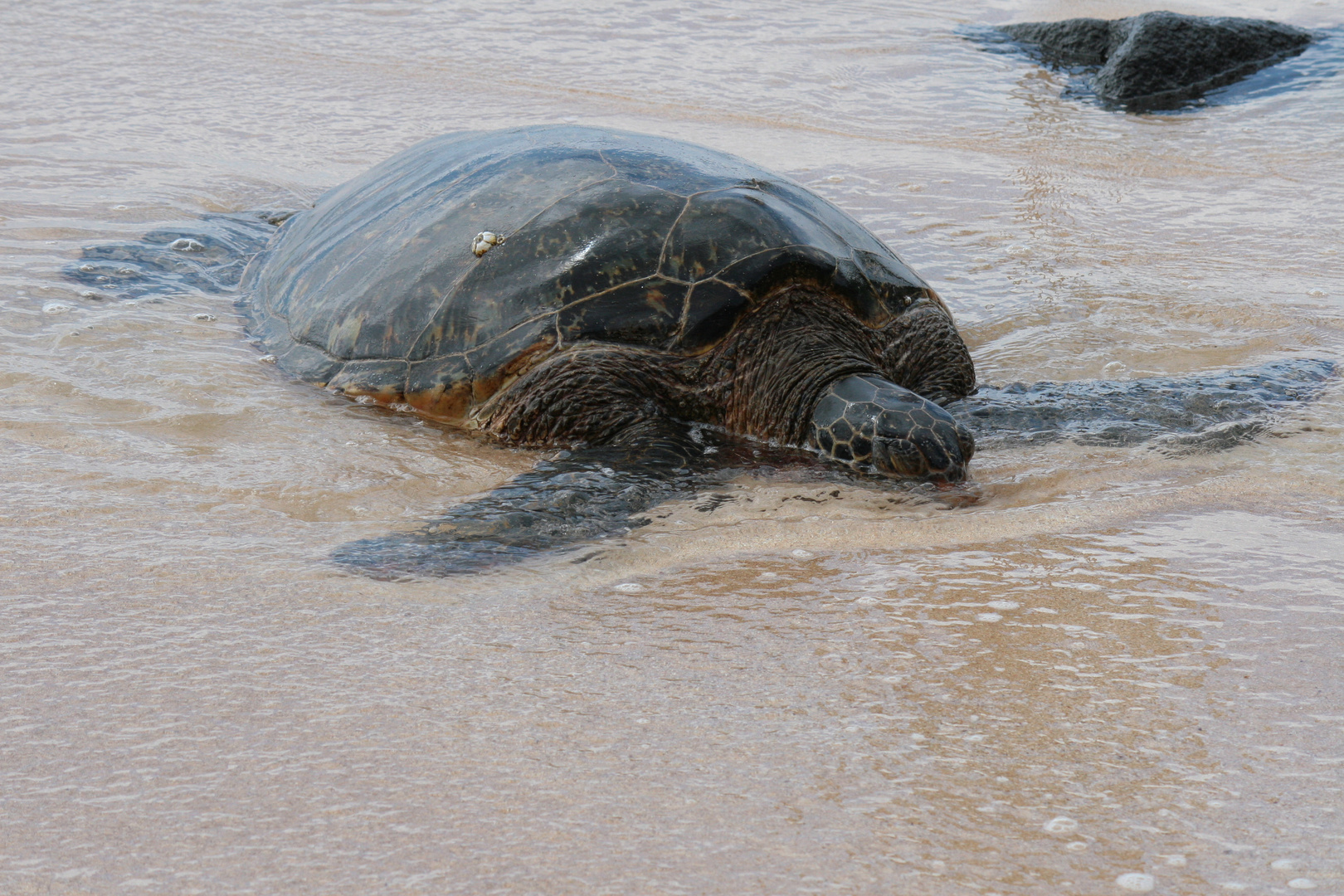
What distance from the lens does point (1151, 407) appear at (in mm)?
3717

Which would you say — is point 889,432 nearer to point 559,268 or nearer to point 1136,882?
point 559,268

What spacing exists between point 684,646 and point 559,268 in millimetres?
1709

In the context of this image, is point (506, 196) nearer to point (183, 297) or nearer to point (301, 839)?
point (183, 297)

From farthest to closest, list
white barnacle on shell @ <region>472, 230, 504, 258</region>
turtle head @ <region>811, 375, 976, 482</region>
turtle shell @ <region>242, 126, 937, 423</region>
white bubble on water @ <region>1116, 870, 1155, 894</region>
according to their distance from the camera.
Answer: white barnacle on shell @ <region>472, 230, 504, 258</region> < turtle shell @ <region>242, 126, 937, 423</region> < turtle head @ <region>811, 375, 976, 482</region> < white bubble on water @ <region>1116, 870, 1155, 894</region>

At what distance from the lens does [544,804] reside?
1818 mm

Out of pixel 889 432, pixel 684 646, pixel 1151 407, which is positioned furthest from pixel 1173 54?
pixel 684 646

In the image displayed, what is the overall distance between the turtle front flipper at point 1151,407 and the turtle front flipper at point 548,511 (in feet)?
3.29

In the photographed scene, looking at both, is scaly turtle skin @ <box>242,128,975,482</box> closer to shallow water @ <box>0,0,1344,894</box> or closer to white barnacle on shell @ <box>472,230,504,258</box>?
white barnacle on shell @ <box>472,230,504,258</box>

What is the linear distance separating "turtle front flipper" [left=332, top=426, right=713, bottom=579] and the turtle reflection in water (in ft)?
0.05

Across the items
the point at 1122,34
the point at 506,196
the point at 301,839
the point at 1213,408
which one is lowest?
the point at 301,839

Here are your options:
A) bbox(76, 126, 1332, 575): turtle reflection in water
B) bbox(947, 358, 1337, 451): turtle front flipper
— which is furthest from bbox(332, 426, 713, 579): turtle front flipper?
bbox(947, 358, 1337, 451): turtle front flipper

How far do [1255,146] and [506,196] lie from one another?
5416mm

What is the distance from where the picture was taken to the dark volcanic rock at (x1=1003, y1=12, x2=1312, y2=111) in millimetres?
8594

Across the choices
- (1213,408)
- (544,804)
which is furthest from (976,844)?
(1213,408)
